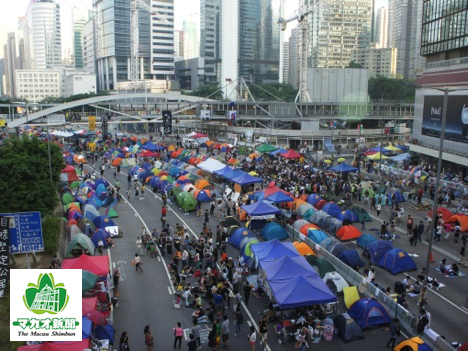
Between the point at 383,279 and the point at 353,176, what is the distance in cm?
2298

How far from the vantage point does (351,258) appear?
2066 cm

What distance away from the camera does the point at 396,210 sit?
28.8m

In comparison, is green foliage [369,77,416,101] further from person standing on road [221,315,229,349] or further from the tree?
person standing on road [221,315,229,349]

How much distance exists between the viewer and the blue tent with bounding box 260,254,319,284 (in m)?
16.3

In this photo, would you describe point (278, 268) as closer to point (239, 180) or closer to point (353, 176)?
point (239, 180)

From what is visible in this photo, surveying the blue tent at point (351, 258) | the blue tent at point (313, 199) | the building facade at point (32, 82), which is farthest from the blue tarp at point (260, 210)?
the building facade at point (32, 82)

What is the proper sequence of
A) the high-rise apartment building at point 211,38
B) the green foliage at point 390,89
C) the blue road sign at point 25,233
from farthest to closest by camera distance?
the high-rise apartment building at point 211,38 < the green foliage at point 390,89 < the blue road sign at point 25,233

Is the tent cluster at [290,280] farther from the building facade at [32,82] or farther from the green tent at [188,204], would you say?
the building facade at [32,82]

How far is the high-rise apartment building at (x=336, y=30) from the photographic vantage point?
146 metres

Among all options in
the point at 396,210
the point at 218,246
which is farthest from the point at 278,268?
the point at 396,210

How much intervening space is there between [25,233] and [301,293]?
1079cm

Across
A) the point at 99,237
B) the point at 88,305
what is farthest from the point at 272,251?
the point at 99,237

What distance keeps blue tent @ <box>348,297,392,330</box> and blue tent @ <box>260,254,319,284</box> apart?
1.78 meters

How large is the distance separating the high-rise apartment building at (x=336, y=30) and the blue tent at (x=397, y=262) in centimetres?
13578
